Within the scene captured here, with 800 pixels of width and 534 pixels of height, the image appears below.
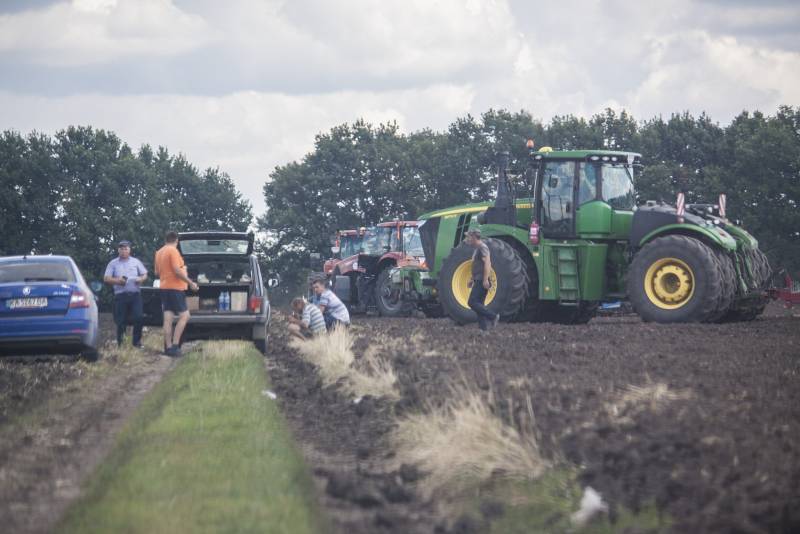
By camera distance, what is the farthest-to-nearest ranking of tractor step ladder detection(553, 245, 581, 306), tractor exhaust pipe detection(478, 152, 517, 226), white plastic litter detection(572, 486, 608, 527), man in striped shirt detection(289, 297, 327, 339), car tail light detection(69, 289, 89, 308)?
tractor exhaust pipe detection(478, 152, 517, 226), tractor step ladder detection(553, 245, 581, 306), man in striped shirt detection(289, 297, 327, 339), car tail light detection(69, 289, 89, 308), white plastic litter detection(572, 486, 608, 527)

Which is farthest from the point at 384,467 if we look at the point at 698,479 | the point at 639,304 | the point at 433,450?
the point at 639,304

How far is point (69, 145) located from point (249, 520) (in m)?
76.2

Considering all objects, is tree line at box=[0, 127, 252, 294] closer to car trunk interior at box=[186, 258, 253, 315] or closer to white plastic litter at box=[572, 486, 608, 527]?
car trunk interior at box=[186, 258, 253, 315]

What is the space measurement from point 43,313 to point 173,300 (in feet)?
8.25

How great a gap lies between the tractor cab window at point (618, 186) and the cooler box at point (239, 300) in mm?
6823

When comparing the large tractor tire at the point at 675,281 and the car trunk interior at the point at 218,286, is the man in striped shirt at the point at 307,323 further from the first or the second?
the large tractor tire at the point at 675,281

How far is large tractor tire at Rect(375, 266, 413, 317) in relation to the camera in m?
30.7

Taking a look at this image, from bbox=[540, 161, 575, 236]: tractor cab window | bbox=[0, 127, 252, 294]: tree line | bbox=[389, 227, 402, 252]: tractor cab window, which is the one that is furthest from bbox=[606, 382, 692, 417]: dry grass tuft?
bbox=[0, 127, 252, 294]: tree line

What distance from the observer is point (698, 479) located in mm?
6820

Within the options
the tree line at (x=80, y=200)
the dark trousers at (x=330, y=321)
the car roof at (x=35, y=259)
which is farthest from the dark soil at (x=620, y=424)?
the tree line at (x=80, y=200)

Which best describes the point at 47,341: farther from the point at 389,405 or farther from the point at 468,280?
the point at 468,280

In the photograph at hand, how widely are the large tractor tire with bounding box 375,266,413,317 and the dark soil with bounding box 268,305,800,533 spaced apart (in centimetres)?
1433

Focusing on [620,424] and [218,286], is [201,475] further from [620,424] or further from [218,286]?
[218,286]

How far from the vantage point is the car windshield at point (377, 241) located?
3328cm
